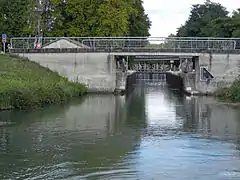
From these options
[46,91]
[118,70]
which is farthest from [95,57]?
[46,91]

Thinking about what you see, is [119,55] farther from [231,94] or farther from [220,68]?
[231,94]

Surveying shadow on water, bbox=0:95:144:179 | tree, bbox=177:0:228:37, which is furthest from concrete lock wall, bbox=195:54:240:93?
tree, bbox=177:0:228:37

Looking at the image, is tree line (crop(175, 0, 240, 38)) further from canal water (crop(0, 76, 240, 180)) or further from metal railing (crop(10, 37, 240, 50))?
canal water (crop(0, 76, 240, 180))

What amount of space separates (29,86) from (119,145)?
1473cm

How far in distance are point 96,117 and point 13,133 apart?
23.3 feet

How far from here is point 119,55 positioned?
4375 centimetres

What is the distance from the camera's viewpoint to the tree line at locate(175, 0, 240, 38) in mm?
69875

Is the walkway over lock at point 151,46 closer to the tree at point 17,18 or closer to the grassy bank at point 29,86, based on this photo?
the grassy bank at point 29,86

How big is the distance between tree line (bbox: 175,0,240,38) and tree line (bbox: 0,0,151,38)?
71.6 feet

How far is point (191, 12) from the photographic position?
8850 cm

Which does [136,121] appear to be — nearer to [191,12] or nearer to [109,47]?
[109,47]

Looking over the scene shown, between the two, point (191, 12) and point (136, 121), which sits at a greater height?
point (191, 12)

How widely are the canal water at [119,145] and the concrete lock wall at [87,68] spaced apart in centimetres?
1577

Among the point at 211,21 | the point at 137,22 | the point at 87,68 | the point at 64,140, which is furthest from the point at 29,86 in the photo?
the point at 211,21
